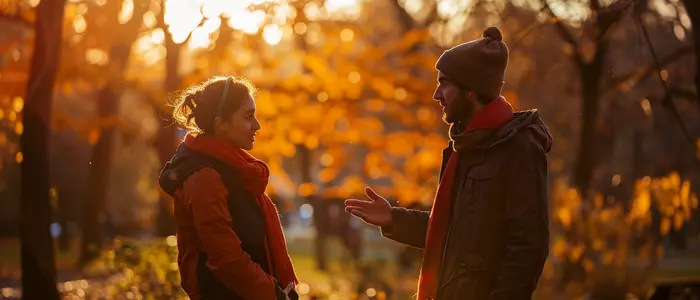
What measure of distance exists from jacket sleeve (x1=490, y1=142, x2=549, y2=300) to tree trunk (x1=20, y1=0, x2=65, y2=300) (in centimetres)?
915

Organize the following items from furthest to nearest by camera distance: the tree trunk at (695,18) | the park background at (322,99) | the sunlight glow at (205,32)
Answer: the sunlight glow at (205,32)
the park background at (322,99)
the tree trunk at (695,18)

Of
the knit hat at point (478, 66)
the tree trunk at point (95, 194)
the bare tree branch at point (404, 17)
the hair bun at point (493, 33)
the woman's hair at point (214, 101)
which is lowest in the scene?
the tree trunk at point (95, 194)

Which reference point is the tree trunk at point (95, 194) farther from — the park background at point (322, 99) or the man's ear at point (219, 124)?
the man's ear at point (219, 124)

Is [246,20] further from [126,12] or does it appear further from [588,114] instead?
[588,114]

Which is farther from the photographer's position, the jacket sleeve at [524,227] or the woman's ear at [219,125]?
the woman's ear at [219,125]

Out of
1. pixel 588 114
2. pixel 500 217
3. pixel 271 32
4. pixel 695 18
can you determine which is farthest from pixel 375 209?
pixel 588 114

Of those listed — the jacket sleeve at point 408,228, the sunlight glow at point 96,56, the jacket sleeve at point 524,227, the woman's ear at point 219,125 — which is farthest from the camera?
the sunlight glow at point 96,56

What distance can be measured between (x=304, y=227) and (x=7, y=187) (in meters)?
45.2

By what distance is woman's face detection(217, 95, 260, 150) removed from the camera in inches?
193

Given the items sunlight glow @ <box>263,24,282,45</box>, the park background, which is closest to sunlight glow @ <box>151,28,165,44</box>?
the park background

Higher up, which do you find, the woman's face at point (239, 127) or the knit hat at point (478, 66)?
the knit hat at point (478, 66)

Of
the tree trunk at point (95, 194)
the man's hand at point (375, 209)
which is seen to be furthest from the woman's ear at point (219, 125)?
the tree trunk at point (95, 194)

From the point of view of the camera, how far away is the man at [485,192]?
427cm

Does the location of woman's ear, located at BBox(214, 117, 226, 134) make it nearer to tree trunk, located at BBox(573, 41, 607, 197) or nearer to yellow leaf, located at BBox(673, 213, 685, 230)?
yellow leaf, located at BBox(673, 213, 685, 230)
